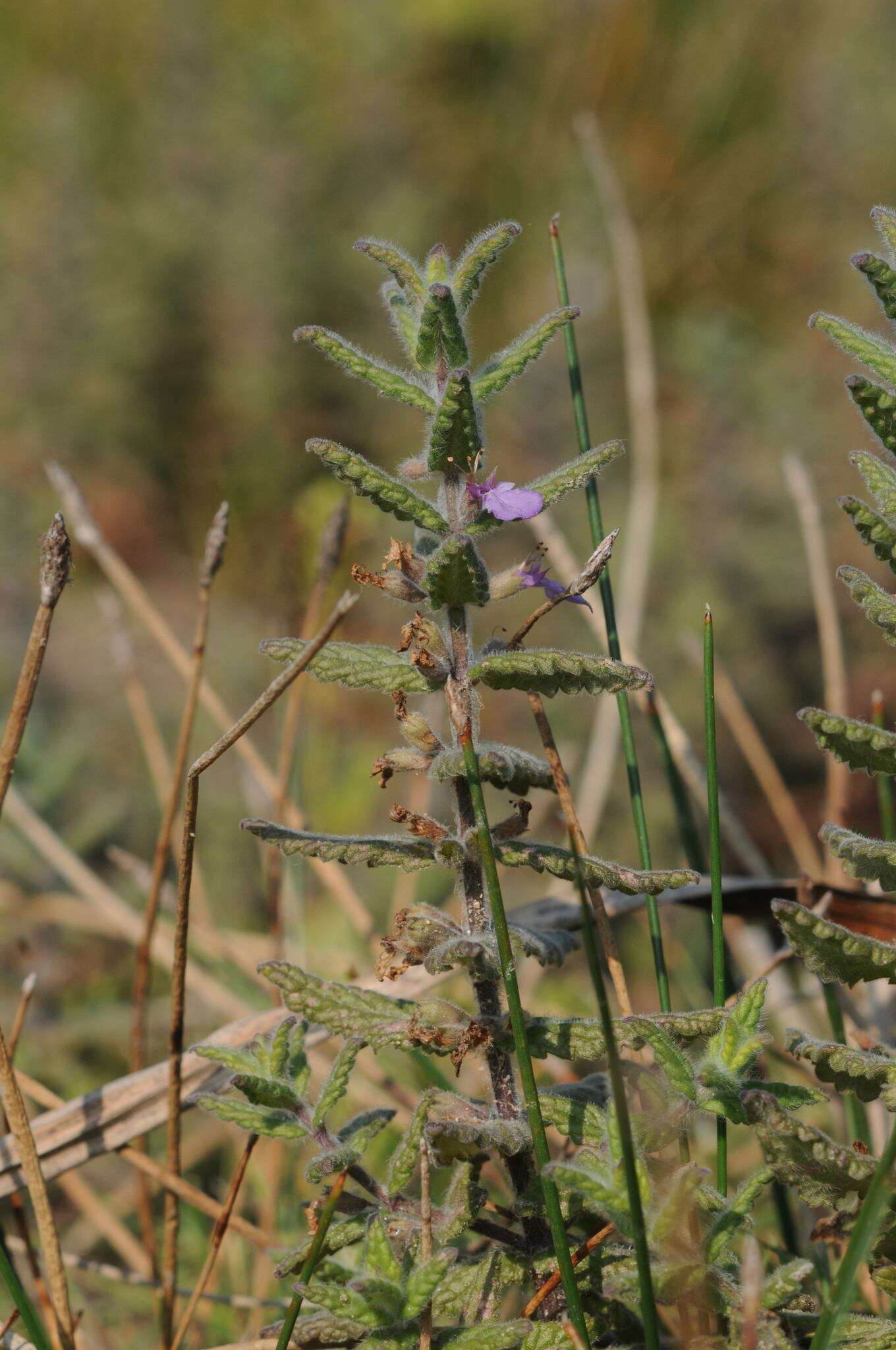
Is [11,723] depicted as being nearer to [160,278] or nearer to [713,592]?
Result: [713,592]

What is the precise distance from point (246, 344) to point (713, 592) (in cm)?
216

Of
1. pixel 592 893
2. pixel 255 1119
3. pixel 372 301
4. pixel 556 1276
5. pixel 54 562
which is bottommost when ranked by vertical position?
pixel 556 1276

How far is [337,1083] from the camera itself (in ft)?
2.72

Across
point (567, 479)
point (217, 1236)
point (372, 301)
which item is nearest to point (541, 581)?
point (567, 479)

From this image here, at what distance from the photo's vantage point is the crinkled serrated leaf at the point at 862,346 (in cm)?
82

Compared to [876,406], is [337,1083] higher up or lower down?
lower down

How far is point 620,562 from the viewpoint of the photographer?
3332 mm

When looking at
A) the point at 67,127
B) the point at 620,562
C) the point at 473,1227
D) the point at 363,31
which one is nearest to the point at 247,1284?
the point at 473,1227

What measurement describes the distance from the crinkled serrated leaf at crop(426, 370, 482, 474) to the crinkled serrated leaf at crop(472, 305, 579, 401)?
0.11 ft

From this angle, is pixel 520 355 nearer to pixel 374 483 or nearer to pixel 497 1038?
pixel 374 483

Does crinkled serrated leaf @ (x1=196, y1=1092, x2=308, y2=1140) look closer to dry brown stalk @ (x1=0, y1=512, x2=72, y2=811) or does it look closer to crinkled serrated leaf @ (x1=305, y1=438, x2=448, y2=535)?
dry brown stalk @ (x1=0, y1=512, x2=72, y2=811)

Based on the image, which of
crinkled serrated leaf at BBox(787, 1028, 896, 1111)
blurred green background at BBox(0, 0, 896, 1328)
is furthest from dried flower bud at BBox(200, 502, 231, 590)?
blurred green background at BBox(0, 0, 896, 1328)

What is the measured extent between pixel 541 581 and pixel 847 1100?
644 millimetres

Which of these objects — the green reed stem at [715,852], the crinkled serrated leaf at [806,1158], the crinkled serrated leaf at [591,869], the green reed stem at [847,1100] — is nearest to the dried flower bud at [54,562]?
the crinkled serrated leaf at [591,869]
